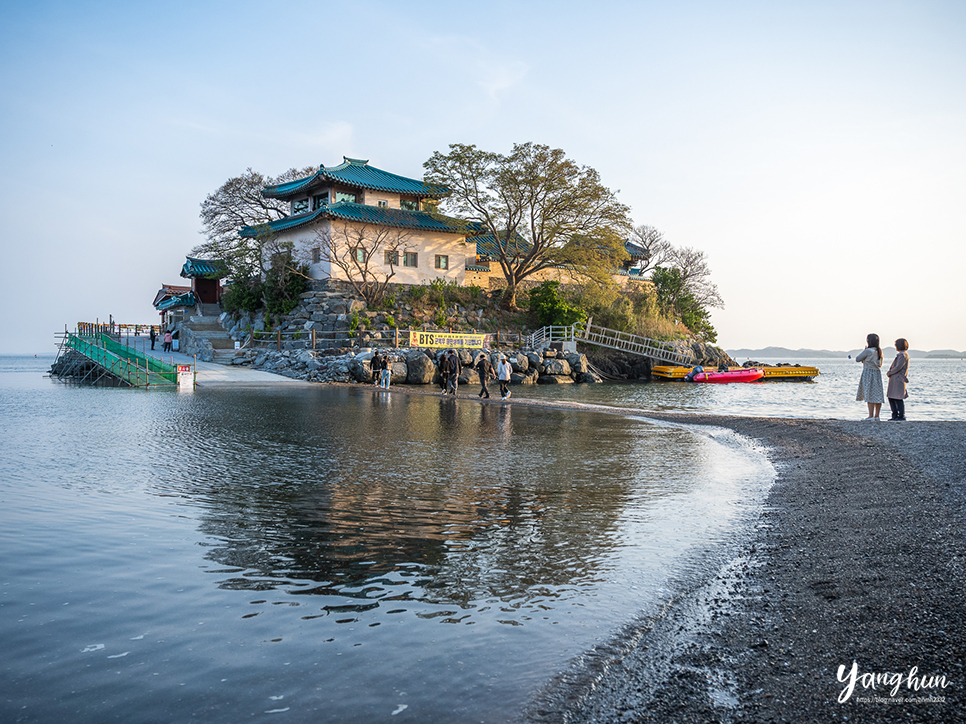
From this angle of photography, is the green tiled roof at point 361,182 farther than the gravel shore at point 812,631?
Yes

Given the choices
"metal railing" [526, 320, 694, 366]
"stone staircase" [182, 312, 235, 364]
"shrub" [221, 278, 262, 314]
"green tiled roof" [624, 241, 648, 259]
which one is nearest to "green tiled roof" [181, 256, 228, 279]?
"stone staircase" [182, 312, 235, 364]

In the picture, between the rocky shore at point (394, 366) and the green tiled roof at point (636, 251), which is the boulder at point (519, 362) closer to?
the rocky shore at point (394, 366)

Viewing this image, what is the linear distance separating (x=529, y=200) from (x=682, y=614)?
45397mm

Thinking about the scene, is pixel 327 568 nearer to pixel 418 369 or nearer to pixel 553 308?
pixel 418 369

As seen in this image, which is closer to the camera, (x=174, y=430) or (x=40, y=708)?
(x=40, y=708)

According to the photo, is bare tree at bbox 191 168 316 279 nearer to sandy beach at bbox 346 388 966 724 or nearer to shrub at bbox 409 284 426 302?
shrub at bbox 409 284 426 302

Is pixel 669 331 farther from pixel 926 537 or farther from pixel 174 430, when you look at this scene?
pixel 926 537

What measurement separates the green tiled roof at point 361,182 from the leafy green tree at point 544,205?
Result: 1441 mm

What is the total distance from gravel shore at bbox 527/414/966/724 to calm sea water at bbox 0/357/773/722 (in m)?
0.34

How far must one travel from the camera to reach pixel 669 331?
53.6m

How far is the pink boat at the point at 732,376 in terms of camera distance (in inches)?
1789

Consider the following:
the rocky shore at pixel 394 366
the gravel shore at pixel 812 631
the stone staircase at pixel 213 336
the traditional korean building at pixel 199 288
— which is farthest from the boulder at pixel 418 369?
the gravel shore at pixel 812 631

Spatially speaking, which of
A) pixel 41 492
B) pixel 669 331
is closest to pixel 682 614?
pixel 41 492

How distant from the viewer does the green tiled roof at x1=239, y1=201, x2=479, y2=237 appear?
141 ft
